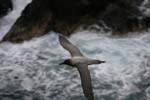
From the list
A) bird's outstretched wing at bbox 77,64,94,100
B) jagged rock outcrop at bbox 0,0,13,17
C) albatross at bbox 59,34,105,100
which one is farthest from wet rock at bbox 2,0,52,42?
bird's outstretched wing at bbox 77,64,94,100

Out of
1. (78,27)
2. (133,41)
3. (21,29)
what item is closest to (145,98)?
(133,41)

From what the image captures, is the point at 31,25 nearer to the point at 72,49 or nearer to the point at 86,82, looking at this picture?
the point at 72,49

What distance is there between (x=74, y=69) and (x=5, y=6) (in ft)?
11.8

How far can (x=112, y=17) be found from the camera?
10.3 metres

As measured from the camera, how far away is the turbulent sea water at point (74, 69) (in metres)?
8.54

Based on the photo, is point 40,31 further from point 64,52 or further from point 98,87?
point 98,87

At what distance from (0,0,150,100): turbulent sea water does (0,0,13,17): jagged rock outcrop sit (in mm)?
1915

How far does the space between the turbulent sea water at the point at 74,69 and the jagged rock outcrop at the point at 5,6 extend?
191 cm

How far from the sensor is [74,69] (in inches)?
365

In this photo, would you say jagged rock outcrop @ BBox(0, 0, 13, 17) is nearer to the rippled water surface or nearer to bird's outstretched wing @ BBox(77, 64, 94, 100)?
the rippled water surface

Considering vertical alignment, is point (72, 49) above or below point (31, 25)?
above

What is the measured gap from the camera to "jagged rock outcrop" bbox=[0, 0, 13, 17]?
1197 centimetres

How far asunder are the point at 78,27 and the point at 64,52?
0.78 m

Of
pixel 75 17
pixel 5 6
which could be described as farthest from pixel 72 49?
pixel 5 6
